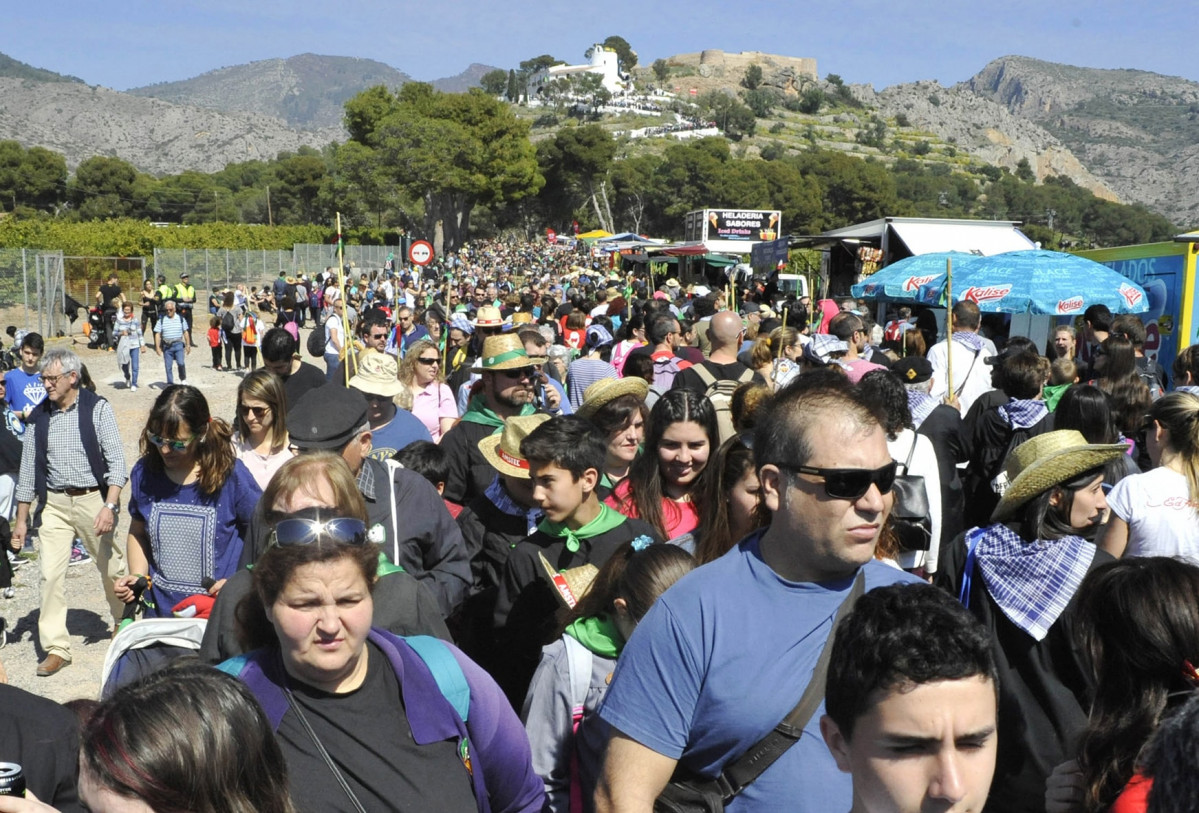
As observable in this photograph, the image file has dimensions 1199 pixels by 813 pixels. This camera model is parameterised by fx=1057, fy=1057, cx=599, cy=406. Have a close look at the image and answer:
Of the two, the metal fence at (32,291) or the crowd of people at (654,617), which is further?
the metal fence at (32,291)

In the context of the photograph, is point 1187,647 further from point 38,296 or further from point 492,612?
point 38,296

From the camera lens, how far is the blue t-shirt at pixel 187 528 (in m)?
4.59

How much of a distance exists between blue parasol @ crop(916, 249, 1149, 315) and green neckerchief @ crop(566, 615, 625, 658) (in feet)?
28.4

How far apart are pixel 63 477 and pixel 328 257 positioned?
44892 millimetres

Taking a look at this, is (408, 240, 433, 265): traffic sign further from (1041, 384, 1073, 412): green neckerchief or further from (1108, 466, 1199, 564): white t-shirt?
(1108, 466, 1199, 564): white t-shirt

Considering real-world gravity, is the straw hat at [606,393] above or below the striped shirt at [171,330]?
above

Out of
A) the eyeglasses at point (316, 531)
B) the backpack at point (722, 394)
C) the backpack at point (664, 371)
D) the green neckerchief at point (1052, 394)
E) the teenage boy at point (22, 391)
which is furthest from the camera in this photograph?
the teenage boy at point (22, 391)

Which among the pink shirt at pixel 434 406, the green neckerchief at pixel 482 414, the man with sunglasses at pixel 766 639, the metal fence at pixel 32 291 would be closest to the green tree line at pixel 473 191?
the metal fence at pixel 32 291

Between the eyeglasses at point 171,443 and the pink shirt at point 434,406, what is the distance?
9.47ft

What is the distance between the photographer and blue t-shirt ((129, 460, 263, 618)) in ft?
15.1

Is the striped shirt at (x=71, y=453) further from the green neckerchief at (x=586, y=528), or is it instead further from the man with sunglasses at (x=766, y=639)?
the man with sunglasses at (x=766, y=639)

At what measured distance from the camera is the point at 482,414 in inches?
232

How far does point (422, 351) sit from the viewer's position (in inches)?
288

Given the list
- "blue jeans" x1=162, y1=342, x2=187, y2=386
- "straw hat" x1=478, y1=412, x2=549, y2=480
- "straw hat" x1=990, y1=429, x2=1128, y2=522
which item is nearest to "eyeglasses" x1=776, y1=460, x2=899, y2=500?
"straw hat" x1=990, y1=429, x2=1128, y2=522
